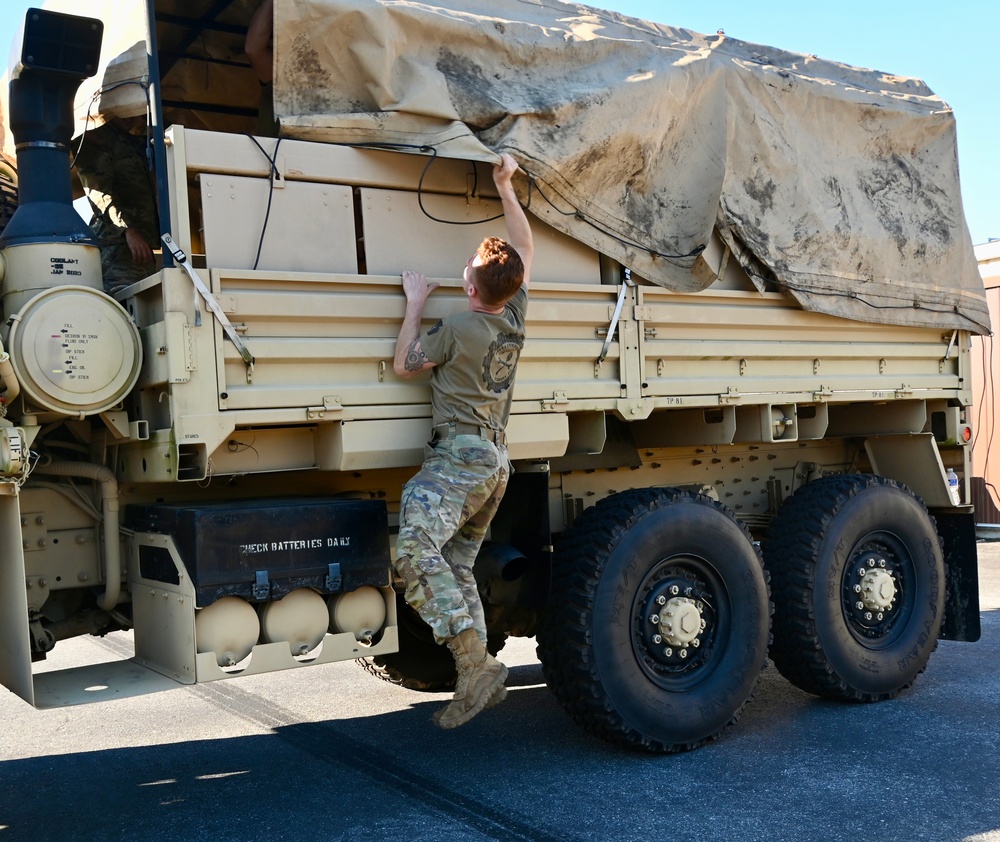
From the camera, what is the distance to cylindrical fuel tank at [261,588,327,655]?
4.22 metres

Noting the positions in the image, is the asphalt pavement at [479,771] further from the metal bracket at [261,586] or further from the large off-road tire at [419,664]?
the metal bracket at [261,586]

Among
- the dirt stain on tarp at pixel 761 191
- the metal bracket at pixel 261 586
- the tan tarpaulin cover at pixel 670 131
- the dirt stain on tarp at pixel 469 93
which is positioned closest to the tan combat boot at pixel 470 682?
the metal bracket at pixel 261 586

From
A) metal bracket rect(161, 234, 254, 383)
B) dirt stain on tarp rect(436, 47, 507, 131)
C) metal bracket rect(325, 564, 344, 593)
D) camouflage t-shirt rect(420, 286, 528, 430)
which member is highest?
dirt stain on tarp rect(436, 47, 507, 131)

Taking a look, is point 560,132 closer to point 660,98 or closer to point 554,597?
point 660,98

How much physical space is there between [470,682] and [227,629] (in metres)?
0.94

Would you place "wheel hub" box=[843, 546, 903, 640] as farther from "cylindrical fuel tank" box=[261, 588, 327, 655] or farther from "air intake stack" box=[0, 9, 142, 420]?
"air intake stack" box=[0, 9, 142, 420]

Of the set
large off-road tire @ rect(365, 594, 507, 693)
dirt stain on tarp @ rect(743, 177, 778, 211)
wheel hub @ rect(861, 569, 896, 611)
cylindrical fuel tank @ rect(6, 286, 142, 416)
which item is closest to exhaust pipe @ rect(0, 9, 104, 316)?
cylindrical fuel tank @ rect(6, 286, 142, 416)

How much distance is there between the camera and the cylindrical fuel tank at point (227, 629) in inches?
160

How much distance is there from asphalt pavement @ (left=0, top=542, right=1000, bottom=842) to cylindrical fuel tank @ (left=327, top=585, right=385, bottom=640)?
0.68 meters

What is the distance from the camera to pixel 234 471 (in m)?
4.23

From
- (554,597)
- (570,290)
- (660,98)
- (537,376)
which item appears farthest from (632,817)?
(660,98)

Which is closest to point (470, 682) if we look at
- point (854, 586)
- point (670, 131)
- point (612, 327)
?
point (612, 327)

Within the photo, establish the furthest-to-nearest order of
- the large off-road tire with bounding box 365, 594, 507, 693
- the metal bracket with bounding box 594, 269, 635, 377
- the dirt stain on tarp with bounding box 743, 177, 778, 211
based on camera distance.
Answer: the large off-road tire with bounding box 365, 594, 507, 693 → the dirt stain on tarp with bounding box 743, 177, 778, 211 → the metal bracket with bounding box 594, 269, 635, 377

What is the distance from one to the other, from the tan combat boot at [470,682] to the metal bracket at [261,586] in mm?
733
